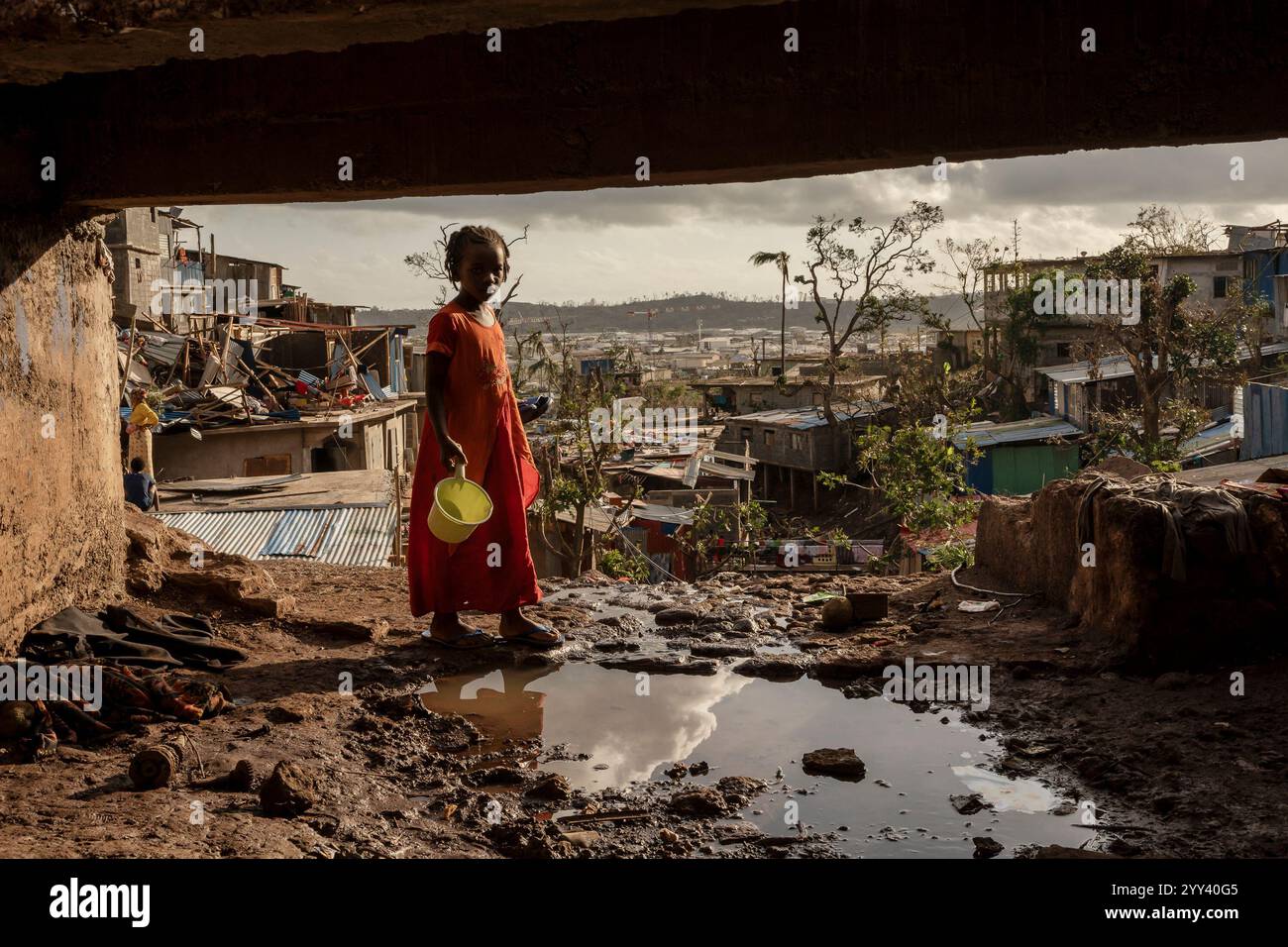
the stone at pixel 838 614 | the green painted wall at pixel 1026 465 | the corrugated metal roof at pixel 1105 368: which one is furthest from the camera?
the corrugated metal roof at pixel 1105 368

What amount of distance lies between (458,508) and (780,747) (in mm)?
1798

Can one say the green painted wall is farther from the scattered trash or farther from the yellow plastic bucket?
the scattered trash

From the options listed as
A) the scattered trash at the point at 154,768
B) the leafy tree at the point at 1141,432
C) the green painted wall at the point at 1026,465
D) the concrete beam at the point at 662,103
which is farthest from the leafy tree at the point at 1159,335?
the scattered trash at the point at 154,768

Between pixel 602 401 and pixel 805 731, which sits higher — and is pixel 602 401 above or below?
above

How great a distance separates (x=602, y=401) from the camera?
12898mm

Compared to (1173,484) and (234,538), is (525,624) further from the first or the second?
(234,538)

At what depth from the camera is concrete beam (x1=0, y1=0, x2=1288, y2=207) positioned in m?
3.45

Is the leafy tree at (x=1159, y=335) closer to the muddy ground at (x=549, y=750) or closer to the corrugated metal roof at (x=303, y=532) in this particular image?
the corrugated metal roof at (x=303, y=532)

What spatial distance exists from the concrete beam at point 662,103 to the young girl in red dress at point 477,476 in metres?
0.66

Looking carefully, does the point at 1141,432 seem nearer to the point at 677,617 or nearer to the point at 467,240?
the point at 677,617

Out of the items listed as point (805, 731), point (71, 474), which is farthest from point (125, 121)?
point (805, 731)

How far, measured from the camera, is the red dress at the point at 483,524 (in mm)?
4730

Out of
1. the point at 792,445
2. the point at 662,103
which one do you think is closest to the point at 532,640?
the point at 662,103
